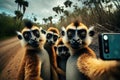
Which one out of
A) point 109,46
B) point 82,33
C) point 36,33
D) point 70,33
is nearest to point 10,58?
point 36,33

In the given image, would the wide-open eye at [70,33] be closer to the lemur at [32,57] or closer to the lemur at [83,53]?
the lemur at [83,53]

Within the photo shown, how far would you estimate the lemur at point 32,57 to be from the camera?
3992 millimetres

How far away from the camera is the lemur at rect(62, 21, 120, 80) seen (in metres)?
3.84

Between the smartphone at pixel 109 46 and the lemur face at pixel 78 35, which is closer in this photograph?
the smartphone at pixel 109 46

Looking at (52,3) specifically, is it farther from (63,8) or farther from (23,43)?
(23,43)

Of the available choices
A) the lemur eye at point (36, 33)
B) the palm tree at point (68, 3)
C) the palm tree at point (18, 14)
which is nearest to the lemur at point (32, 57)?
the lemur eye at point (36, 33)

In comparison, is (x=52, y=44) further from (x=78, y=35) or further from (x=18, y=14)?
(x=18, y=14)

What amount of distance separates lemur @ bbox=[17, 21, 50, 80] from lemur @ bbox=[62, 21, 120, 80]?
270mm

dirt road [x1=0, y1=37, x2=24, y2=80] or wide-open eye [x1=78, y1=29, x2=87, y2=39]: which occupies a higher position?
wide-open eye [x1=78, y1=29, x2=87, y2=39]

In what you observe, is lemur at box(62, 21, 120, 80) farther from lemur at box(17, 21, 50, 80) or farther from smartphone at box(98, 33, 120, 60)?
lemur at box(17, 21, 50, 80)

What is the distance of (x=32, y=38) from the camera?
4.01 meters

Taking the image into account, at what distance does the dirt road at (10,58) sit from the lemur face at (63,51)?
0.43 metres

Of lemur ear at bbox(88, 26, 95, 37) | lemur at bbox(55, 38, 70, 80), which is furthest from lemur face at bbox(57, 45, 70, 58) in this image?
lemur ear at bbox(88, 26, 95, 37)

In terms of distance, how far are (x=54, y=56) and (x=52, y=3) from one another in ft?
2.04
